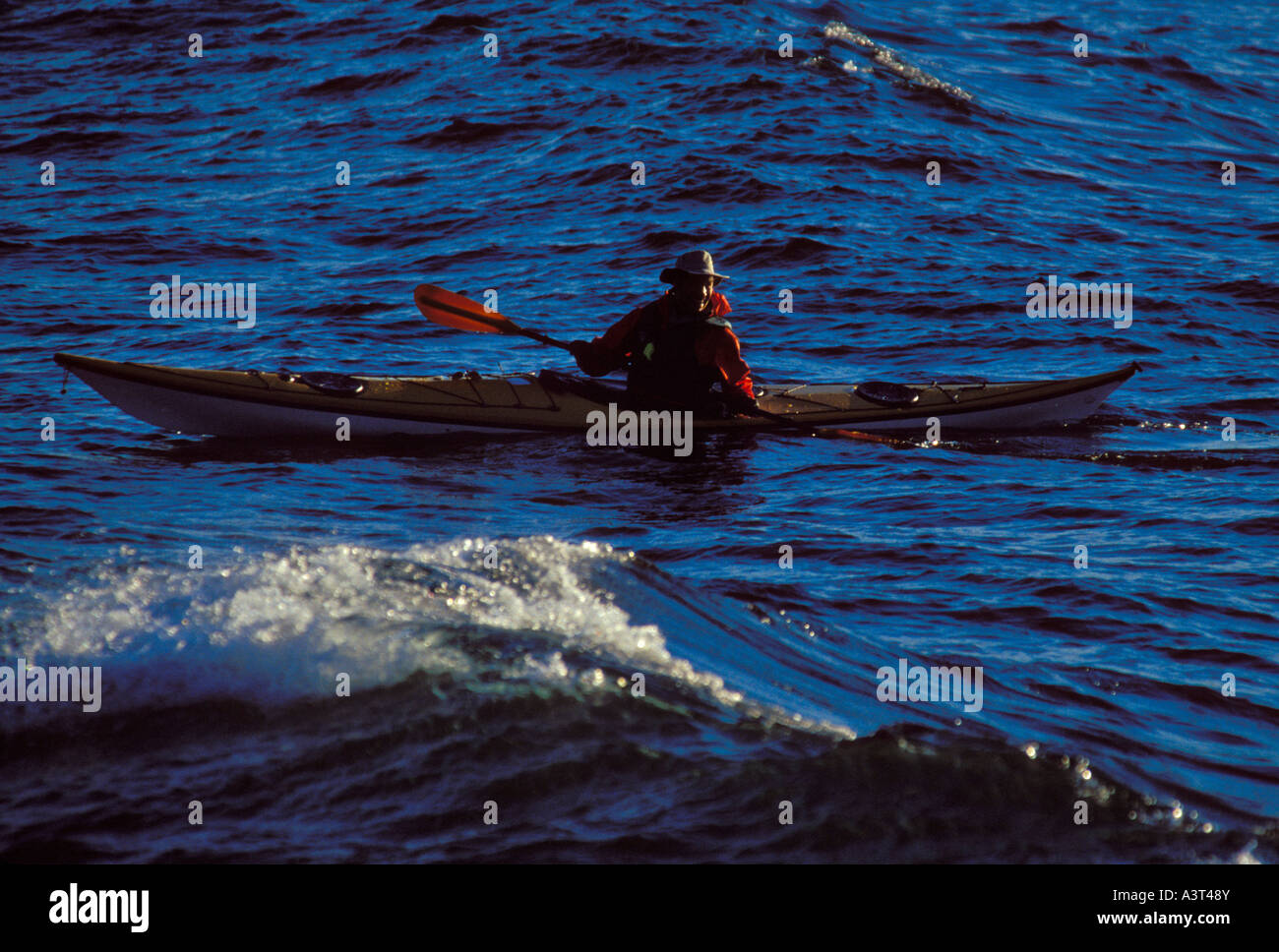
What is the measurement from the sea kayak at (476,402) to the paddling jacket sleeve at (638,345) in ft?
1.06

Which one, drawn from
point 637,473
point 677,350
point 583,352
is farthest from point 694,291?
point 637,473

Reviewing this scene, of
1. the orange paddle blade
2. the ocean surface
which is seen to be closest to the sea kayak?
the ocean surface

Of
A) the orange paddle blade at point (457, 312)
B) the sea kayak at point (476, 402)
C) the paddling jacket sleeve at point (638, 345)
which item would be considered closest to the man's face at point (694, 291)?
the paddling jacket sleeve at point (638, 345)

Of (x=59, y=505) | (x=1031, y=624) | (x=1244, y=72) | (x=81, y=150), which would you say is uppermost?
(x=1244, y=72)

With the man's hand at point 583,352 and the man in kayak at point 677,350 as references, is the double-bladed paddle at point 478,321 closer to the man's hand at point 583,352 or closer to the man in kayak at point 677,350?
the man's hand at point 583,352

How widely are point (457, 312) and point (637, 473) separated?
2075 mm

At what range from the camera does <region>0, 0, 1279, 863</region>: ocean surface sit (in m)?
4.54

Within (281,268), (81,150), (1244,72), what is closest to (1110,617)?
(281,268)

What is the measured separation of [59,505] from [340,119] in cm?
1162

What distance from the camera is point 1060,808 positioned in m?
4.48

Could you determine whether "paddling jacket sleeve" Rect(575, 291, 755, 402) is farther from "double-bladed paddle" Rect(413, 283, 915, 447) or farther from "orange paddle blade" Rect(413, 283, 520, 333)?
"orange paddle blade" Rect(413, 283, 520, 333)

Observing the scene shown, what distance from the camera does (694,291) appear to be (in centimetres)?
940

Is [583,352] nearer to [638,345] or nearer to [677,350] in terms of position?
[638,345]
